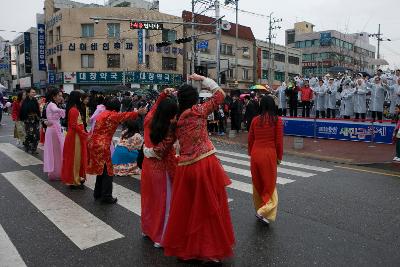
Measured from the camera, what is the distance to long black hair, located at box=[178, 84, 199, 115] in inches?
162

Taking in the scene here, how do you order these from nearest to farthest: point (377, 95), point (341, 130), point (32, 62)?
point (341, 130) → point (377, 95) → point (32, 62)

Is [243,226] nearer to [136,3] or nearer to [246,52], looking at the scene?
[136,3]

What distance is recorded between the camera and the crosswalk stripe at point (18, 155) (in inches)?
403

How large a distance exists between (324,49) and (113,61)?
1673 inches

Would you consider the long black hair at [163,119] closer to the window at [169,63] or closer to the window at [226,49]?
the window at [169,63]

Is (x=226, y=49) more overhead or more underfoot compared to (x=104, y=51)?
more overhead

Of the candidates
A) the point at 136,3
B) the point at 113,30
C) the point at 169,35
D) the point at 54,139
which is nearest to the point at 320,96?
the point at 54,139

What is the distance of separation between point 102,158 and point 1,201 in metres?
2.02

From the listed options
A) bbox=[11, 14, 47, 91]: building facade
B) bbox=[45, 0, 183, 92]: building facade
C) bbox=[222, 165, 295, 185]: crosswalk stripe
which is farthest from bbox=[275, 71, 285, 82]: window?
bbox=[222, 165, 295, 185]: crosswalk stripe

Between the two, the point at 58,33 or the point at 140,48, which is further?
the point at 58,33

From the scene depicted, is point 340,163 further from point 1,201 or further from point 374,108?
point 1,201

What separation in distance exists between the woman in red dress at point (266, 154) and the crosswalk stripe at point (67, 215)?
6.69 feet

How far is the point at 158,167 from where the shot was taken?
4.50 m

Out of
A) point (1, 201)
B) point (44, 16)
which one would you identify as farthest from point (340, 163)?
point (44, 16)
